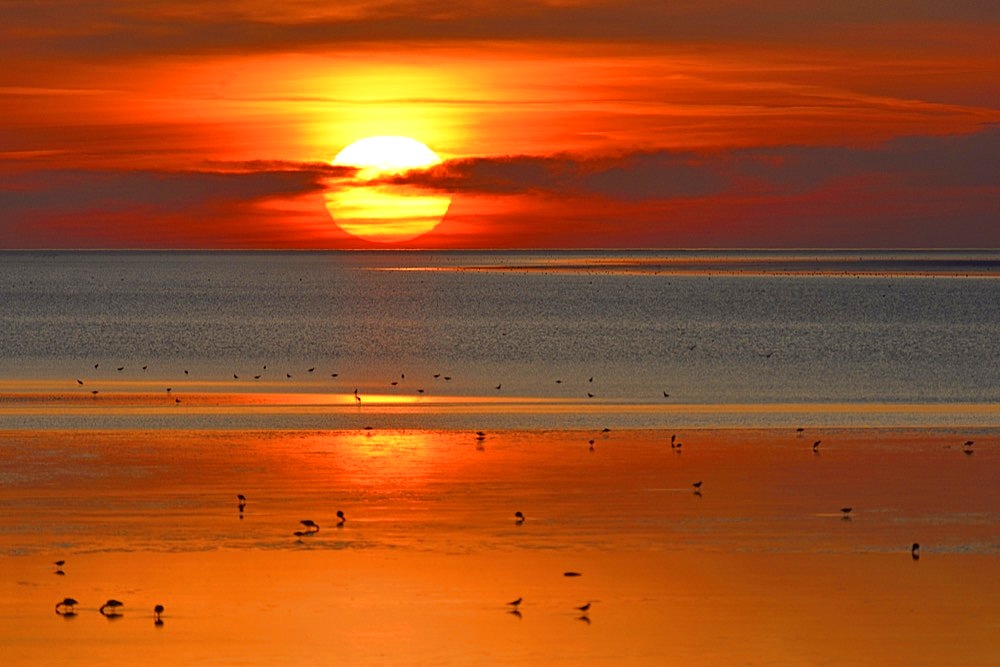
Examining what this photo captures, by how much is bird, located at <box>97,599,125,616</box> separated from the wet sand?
169 mm

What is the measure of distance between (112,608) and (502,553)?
542cm

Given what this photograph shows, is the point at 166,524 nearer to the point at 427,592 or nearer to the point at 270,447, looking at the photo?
the point at 427,592

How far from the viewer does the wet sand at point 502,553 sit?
55.0 ft

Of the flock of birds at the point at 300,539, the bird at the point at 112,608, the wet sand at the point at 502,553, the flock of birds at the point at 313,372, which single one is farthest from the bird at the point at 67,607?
the flock of birds at the point at 313,372

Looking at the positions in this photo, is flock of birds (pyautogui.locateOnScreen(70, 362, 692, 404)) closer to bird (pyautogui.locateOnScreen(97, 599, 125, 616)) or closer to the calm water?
→ the calm water

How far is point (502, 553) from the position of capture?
20906 millimetres

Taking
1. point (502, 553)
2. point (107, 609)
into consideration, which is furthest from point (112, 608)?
point (502, 553)

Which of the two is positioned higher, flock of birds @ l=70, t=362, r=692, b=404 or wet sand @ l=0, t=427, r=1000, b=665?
flock of birds @ l=70, t=362, r=692, b=404

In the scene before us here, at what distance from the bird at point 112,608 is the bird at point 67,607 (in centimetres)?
31

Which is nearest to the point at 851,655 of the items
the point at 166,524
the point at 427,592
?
the point at 427,592

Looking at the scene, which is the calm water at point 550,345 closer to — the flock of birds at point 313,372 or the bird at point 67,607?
the flock of birds at point 313,372

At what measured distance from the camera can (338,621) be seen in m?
17.6

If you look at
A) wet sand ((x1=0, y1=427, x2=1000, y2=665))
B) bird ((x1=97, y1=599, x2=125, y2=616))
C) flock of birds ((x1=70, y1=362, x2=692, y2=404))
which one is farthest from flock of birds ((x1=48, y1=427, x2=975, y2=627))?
flock of birds ((x1=70, y1=362, x2=692, y2=404))

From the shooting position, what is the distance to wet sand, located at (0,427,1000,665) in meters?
16.8
